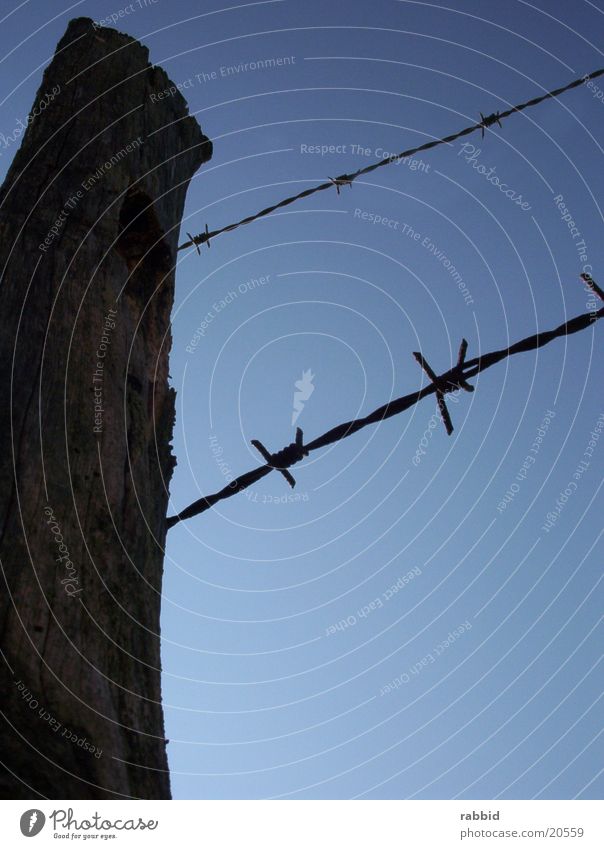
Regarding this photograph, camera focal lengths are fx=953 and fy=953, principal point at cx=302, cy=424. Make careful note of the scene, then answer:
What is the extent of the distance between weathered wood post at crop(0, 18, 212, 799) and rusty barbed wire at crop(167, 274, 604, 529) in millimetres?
471

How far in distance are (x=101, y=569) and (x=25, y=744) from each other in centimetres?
64

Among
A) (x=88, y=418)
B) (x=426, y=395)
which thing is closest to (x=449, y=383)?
(x=426, y=395)

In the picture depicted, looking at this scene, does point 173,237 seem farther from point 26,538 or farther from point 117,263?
point 26,538

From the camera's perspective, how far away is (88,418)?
10.6 ft

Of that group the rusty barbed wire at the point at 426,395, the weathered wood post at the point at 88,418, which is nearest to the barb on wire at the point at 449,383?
the rusty barbed wire at the point at 426,395

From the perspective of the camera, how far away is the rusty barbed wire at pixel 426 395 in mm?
4164

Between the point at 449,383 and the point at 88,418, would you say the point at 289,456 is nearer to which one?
the point at 449,383

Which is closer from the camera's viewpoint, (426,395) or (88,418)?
(88,418)

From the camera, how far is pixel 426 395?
168 inches

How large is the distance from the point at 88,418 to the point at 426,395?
165cm

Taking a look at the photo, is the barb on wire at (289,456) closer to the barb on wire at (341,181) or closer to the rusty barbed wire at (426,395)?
the rusty barbed wire at (426,395)

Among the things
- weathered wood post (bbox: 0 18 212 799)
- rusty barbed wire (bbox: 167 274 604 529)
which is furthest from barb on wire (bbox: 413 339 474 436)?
weathered wood post (bbox: 0 18 212 799)

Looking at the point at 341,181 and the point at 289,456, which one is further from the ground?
the point at 341,181
